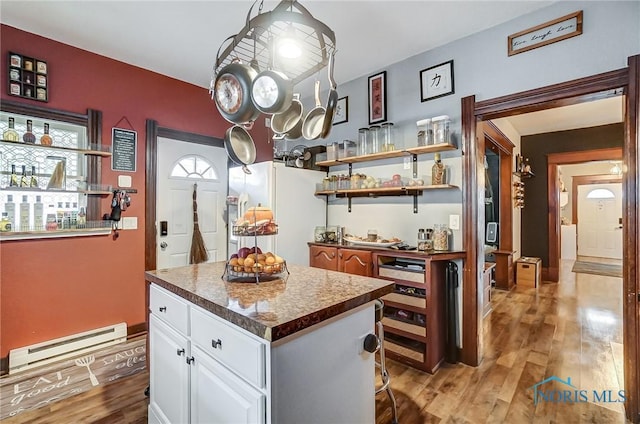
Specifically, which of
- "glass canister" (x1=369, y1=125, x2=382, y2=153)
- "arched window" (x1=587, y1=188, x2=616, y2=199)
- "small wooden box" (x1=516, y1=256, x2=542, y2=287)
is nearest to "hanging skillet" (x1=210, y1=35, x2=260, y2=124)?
"glass canister" (x1=369, y1=125, x2=382, y2=153)

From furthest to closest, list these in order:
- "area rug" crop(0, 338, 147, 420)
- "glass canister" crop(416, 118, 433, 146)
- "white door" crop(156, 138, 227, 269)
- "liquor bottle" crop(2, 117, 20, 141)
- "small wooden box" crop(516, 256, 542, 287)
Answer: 1. "small wooden box" crop(516, 256, 542, 287)
2. "white door" crop(156, 138, 227, 269)
3. "glass canister" crop(416, 118, 433, 146)
4. "liquor bottle" crop(2, 117, 20, 141)
5. "area rug" crop(0, 338, 147, 420)

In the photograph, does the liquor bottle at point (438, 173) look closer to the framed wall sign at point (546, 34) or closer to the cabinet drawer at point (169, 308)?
the framed wall sign at point (546, 34)

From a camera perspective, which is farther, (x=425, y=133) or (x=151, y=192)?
(x=151, y=192)

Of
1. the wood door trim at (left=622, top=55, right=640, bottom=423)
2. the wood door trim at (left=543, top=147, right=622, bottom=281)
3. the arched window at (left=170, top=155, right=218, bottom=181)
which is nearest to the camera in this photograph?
the wood door trim at (left=622, top=55, right=640, bottom=423)

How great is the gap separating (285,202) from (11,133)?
7.48ft

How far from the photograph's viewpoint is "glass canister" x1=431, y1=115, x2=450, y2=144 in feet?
8.26

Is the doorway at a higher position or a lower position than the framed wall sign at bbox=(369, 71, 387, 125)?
lower

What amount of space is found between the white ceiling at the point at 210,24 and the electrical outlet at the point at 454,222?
1.52m

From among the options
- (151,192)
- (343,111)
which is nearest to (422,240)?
(343,111)

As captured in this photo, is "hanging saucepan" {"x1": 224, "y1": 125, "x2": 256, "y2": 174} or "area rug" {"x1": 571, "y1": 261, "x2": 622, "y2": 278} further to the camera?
"area rug" {"x1": 571, "y1": 261, "x2": 622, "y2": 278}

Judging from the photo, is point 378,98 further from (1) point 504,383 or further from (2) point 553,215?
(2) point 553,215

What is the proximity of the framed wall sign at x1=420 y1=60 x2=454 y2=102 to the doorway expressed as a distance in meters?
0.22

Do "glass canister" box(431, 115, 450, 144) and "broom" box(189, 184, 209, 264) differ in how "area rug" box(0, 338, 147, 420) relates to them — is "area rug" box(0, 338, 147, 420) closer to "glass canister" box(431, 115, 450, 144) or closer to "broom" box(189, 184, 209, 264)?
"broom" box(189, 184, 209, 264)

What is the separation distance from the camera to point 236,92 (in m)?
1.35
